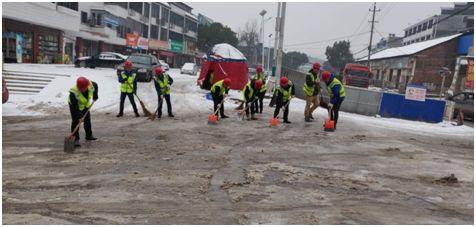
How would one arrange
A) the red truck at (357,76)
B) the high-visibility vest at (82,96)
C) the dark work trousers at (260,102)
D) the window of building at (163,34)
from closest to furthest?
the high-visibility vest at (82,96), the dark work trousers at (260,102), the red truck at (357,76), the window of building at (163,34)

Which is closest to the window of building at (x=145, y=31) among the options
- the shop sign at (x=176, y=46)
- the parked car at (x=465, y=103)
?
the shop sign at (x=176, y=46)

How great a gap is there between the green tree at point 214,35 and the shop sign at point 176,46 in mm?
3389

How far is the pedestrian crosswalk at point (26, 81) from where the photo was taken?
52.4 ft

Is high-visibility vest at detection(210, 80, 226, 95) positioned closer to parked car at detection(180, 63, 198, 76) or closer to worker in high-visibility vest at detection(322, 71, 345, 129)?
worker in high-visibility vest at detection(322, 71, 345, 129)

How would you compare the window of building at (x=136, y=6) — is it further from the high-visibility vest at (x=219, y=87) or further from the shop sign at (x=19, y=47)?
the high-visibility vest at (x=219, y=87)

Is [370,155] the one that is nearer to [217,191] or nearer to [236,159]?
[236,159]

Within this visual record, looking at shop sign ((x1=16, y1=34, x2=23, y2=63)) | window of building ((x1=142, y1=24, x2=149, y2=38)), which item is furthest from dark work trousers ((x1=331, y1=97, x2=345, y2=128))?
window of building ((x1=142, y1=24, x2=149, y2=38))

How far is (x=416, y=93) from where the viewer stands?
15781mm

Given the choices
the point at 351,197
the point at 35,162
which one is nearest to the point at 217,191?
the point at 351,197

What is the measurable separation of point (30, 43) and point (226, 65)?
57.1 feet

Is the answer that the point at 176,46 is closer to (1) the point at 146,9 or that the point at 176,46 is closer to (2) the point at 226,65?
(1) the point at 146,9

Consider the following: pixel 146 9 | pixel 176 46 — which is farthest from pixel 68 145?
pixel 176 46

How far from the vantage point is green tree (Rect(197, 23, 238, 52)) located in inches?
2425

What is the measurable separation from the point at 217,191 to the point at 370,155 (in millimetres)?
4191
